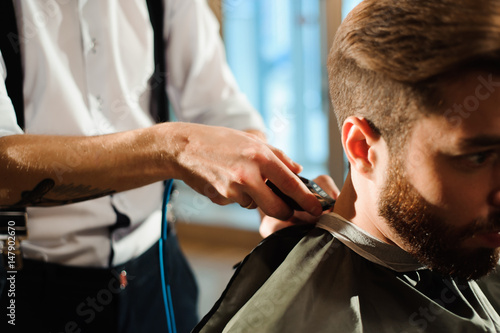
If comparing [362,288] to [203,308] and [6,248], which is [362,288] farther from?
[203,308]

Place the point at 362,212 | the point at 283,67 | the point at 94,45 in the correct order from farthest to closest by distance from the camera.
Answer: the point at 283,67 < the point at 94,45 < the point at 362,212

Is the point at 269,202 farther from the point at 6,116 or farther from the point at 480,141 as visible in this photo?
the point at 6,116

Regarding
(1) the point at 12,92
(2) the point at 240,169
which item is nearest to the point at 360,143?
(2) the point at 240,169

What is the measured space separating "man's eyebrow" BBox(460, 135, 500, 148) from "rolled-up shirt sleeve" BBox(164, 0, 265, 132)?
29.2 inches

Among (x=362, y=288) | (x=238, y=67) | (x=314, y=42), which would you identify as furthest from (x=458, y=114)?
(x=238, y=67)

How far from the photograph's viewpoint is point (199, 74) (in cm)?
159

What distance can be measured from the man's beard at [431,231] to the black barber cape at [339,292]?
88 millimetres

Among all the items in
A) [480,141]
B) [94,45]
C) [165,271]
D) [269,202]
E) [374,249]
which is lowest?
[165,271]

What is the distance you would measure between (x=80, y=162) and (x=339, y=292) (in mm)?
652

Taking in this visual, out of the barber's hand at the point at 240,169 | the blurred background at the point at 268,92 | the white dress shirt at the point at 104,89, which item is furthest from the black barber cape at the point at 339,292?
the blurred background at the point at 268,92

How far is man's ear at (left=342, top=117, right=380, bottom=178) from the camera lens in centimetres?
103

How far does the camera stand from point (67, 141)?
110 cm

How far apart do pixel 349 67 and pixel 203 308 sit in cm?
290

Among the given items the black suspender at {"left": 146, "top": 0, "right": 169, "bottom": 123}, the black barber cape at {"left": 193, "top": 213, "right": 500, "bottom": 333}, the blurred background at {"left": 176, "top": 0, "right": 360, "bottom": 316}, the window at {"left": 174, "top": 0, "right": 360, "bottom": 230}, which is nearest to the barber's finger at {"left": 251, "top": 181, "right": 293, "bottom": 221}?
the black barber cape at {"left": 193, "top": 213, "right": 500, "bottom": 333}
